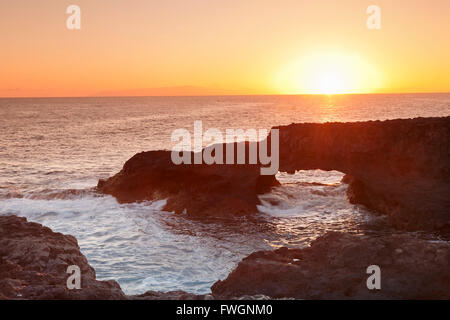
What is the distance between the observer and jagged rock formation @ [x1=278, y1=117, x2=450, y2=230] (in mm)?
18953

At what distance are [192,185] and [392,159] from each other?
11.2 metres

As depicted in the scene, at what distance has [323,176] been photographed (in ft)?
112

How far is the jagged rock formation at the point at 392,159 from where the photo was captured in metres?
19.0

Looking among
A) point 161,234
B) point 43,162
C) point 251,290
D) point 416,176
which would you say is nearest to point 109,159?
point 43,162

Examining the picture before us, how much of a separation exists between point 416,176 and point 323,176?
1397cm

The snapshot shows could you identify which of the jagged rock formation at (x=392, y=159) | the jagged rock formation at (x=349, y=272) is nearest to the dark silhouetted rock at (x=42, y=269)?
the jagged rock formation at (x=349, y=272)

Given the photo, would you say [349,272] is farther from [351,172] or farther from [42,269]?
[351,172]

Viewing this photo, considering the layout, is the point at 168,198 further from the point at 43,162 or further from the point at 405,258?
the point at 43,162

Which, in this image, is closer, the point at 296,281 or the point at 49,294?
the point at 49,294

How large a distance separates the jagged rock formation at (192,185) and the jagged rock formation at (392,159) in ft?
8.65

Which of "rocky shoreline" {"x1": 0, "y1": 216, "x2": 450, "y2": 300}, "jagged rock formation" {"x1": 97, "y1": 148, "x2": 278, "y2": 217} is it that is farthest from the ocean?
"rocky shoreline" {"x1": 0, "y1": 216, "x2": 450, "y2": 300}
